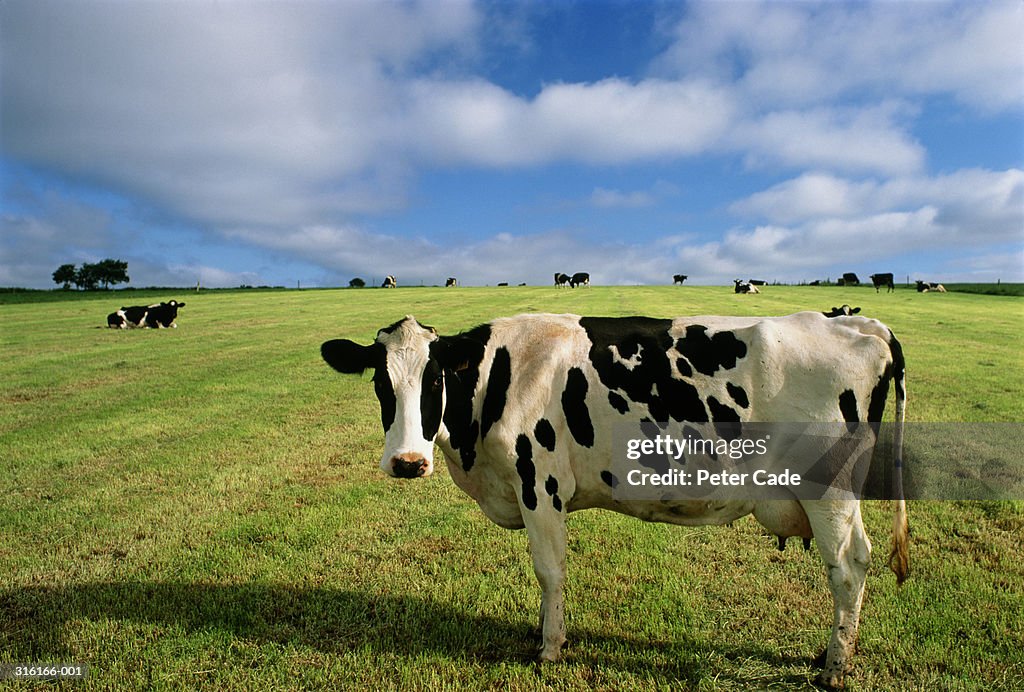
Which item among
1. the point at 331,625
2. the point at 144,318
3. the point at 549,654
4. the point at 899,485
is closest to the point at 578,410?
the point at 549,654

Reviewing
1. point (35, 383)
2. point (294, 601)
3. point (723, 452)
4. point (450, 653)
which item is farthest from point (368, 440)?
point (35, 383)

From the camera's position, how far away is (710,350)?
416 cm

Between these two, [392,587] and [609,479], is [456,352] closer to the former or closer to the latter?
[609,479]

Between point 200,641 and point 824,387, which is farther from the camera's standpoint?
point 200,641

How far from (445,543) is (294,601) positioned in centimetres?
158

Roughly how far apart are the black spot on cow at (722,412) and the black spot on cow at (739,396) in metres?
0.07

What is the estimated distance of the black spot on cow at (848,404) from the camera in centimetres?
390

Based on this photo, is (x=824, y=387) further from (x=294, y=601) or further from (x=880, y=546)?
(x=294, y=601)

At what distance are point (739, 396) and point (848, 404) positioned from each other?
72 centimetres

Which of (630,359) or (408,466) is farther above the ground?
(630,359)

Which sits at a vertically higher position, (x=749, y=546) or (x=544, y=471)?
(x=544, y=471)

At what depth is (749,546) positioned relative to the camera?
5867 millimetres

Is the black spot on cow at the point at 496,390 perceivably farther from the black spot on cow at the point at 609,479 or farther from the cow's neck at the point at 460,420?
the black spot on cow at the point at 609,479

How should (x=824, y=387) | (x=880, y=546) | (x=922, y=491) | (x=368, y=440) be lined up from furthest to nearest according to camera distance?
(x=368, y=440) → (x=922, y=491) → (x=880, y=546) → (x=824, y=387)
